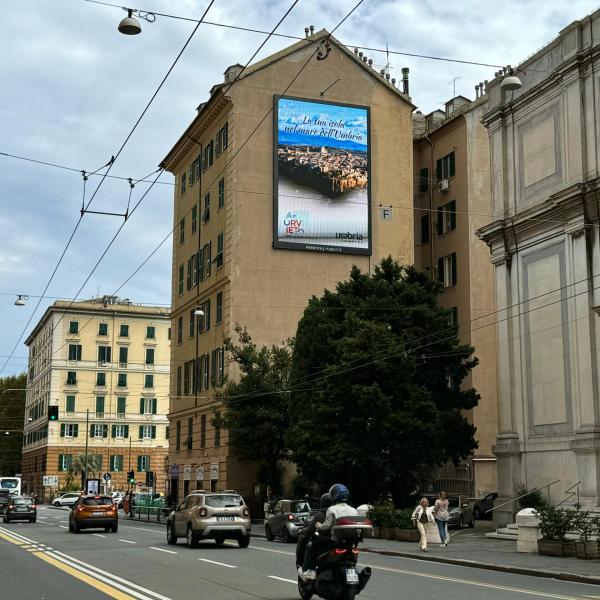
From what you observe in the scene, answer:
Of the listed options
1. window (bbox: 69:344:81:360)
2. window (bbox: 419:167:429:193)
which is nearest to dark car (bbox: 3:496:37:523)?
window (bbox: 419:167:429:193)

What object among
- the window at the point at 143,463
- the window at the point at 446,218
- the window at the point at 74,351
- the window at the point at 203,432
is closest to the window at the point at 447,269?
the window at the point at 446,218

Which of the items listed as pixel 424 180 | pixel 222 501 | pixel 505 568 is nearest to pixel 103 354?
pixel 424 180

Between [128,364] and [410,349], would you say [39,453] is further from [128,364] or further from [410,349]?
[410,349]

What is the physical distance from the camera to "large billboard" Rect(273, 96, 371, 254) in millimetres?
50438

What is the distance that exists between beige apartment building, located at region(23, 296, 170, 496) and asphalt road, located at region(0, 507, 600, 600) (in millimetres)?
73279

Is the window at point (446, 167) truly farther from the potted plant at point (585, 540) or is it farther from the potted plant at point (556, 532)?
the potted plant at point (585, 540)

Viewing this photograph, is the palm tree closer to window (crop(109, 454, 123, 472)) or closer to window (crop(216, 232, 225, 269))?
window (crop(109, 454, 123, 472))

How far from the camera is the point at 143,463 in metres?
99.0

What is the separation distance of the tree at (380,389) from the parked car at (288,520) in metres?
3.92

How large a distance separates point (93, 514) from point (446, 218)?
28263mm

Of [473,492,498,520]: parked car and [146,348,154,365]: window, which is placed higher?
[146,348,154,365]: window

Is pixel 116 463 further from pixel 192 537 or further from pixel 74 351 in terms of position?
pixel 192 537

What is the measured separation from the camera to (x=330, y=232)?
50875 millimetres

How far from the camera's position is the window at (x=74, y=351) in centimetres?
10006
